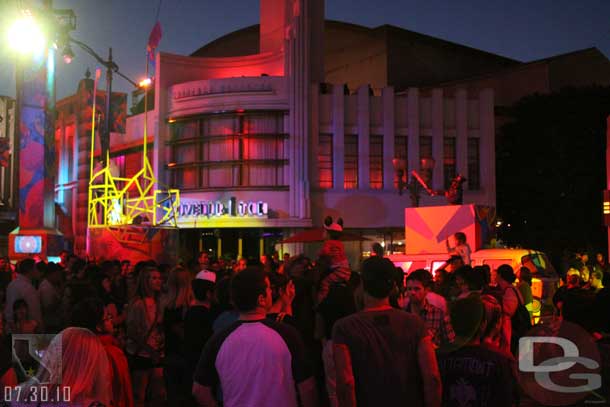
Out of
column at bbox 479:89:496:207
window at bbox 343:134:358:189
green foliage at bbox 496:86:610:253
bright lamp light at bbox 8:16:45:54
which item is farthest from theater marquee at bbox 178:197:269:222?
green foliage at bbox 496:86:610:253

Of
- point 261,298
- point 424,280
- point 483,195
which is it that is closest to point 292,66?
point 483,195

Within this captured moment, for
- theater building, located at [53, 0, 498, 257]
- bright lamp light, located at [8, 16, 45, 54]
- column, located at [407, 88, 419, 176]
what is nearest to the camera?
bright lamp light, located at [8, 16, 45, 54]

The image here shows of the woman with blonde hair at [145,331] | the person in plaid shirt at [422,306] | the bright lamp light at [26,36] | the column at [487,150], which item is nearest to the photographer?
the person in plaid shirt at [422,306]

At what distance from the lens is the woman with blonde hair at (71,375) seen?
381 centimetres

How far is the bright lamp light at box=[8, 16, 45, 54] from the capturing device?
24391 mm

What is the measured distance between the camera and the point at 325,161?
32.9m

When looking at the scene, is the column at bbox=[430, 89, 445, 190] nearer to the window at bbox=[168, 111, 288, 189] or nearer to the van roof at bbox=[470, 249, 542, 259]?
the window at bbox=[168, 111, 288, 189]

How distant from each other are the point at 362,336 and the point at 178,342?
3.74m

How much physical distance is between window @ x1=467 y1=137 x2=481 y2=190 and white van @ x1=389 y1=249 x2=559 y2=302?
1963 cm

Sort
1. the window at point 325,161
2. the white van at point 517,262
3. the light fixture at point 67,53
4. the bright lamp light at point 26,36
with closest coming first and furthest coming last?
the white van at point 517,262, the bright lamp light at point 26,36, the light fixture at point 67,53, the window at point 325,161

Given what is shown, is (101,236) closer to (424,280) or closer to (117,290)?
(117,290)

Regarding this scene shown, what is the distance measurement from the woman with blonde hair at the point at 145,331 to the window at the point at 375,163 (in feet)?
84.7

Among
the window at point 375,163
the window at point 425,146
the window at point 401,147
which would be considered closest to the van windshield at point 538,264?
the window at point 375,163

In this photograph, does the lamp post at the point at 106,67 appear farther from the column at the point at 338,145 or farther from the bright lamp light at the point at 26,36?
the column at the point at 338,145
